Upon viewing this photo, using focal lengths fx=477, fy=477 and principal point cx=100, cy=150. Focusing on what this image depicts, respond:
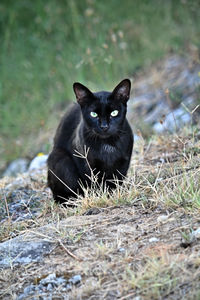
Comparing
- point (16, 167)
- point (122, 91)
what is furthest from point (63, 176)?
point (16, 167)

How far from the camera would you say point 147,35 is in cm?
937

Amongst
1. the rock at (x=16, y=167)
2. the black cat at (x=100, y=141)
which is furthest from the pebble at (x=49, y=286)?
the rock at (x=16, y=167)

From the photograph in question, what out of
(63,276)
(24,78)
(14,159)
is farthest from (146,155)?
(24,78)

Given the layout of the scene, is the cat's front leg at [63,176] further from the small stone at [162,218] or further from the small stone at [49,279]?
the small stone at [49,279]

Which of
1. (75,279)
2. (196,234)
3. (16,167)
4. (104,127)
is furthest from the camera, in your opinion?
(16,167)

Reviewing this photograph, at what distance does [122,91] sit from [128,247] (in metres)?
1.52

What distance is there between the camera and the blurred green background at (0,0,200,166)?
7.96m

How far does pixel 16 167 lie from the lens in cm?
697

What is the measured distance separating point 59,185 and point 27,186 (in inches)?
32.3

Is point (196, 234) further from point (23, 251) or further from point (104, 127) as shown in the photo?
point (104, 127)

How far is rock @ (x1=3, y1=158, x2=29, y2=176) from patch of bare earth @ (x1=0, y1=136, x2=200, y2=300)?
3022 mm

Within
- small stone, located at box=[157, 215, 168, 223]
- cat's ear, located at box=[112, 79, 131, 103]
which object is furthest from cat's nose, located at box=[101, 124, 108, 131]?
small stone, located at box=[157, 215, 168, 223]

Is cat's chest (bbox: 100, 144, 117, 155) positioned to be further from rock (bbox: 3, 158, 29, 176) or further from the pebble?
rock (bbox: 3, 158, 29, 176)

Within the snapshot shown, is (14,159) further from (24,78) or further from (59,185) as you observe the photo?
(59,185)
